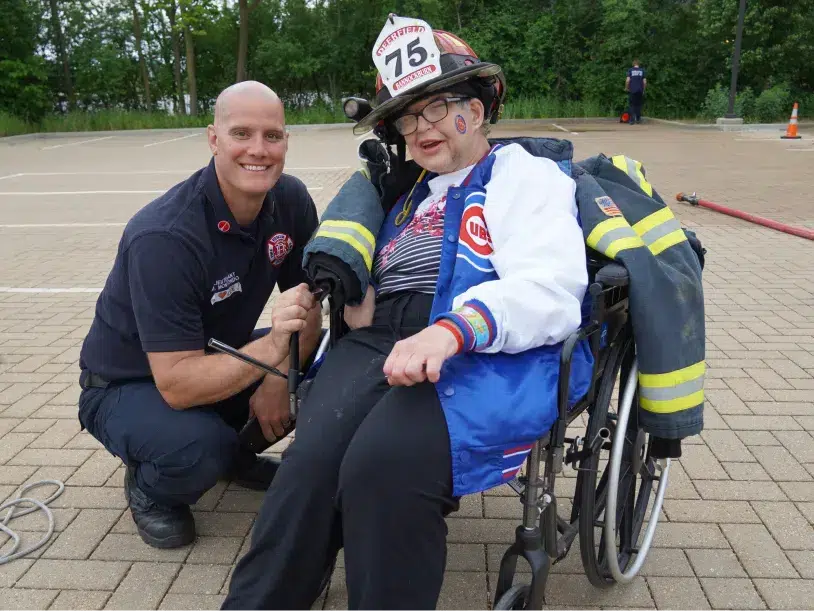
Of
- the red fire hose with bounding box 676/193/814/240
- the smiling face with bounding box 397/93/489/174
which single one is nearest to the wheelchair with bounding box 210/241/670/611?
the smiling face with bounding box 397/93/489/174

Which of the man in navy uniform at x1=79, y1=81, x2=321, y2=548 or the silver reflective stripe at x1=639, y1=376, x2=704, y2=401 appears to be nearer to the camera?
the silver reflective stripe at x1=639, y1=376, x2=704, y2=401

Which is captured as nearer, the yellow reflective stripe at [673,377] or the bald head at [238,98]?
the yellow reflective stripe at [673,377]

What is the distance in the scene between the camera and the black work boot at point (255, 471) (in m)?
2.91

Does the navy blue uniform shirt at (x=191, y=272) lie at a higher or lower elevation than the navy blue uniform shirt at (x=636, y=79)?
lower

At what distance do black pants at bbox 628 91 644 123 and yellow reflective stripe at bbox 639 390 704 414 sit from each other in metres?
21.3

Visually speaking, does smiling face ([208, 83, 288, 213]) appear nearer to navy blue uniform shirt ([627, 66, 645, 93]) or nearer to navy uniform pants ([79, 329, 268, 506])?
navy uniform pants ([79, 329, 268, 506])

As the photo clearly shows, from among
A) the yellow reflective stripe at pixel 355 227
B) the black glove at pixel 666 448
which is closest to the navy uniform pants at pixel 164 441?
the yellow reflective stripe at pixel 355 227

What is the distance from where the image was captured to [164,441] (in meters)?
2.45

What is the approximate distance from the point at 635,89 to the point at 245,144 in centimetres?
2095

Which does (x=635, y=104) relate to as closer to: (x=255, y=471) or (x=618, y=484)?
(x=255, y=471)

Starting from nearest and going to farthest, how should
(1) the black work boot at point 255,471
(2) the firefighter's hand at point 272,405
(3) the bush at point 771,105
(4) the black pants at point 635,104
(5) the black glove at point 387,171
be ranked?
(5) the black glove at point 387,171 → (2) the firefighter's hand at point 272,405 → (1) the black work boot at point 255,471 → (3) the bush at point 771,105 → (4) the black pants at point 635,104

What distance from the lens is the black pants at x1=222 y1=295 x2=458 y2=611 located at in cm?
171

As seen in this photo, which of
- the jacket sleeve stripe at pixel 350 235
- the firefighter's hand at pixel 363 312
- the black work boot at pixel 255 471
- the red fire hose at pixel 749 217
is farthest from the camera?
the red fire hose at pixel 749 217

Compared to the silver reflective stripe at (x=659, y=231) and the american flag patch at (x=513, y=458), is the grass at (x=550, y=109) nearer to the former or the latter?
the silver reflective stripe at (x=659, y=231)
